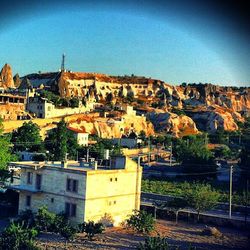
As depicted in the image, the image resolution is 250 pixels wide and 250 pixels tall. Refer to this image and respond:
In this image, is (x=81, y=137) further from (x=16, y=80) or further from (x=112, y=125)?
(x=16, y=80)

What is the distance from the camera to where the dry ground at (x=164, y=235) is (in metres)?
14.4

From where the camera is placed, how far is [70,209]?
16750mm

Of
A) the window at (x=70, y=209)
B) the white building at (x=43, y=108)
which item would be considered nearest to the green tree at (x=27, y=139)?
the white building at (x=43, y=108)

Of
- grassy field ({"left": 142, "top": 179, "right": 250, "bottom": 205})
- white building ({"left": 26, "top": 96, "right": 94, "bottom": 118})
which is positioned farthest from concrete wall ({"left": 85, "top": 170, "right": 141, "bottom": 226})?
white building ({"left": 26, "top": 96, "right": 94, "bottom": 118})

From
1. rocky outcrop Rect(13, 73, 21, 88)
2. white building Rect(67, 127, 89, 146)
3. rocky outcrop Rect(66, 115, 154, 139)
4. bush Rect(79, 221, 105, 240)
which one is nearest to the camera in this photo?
bush Rect(79, 221, 105, 240)

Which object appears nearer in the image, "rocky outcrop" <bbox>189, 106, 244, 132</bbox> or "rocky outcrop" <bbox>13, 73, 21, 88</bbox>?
"rocky outcrop" <bbox>189, 106, 244, 132</bbox>

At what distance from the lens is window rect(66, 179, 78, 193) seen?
54.2 ft

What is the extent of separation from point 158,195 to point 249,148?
12.7 m

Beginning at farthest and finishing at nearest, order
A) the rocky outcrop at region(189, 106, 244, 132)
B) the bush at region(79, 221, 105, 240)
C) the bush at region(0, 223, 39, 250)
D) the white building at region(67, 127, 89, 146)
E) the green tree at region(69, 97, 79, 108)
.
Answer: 1. the rocky outcrop at region(189, 106, 244, 132)
2. the green tree at region(69, 97, 79, 108)
3. the white building at region(67, 127, 89, 146)
4. the bush at region(79, 221, 105, 240)
5. the bush at region(0, 223, 39, 250)

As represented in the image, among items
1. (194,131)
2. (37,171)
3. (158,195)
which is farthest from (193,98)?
(37,171)

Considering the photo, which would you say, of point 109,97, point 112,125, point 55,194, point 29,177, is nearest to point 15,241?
point 55,194

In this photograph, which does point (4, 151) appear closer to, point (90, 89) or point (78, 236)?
point (78, 236)

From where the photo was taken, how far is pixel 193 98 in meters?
95.2

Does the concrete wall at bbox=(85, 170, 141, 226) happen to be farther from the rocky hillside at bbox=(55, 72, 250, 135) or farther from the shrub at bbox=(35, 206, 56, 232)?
the rocky hillside at bbox=(55, 72, 250, 135)
